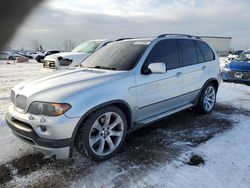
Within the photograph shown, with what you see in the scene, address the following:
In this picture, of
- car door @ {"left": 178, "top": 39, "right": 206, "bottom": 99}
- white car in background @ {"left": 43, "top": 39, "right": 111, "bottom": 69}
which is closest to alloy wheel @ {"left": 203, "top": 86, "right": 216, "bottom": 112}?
car door @ {"left": 178, "top": 39, "right": 206, "bottom": 99}

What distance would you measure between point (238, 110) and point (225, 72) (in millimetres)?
3833

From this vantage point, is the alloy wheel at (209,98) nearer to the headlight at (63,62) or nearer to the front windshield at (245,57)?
the front windshield at (245,57)

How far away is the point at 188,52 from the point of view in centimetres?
487

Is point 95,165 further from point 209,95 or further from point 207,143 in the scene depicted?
point 209,95

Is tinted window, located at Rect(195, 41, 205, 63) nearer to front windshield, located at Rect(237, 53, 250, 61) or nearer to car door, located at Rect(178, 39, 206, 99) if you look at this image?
car door, located at Rect(178, 39, 206, 99)

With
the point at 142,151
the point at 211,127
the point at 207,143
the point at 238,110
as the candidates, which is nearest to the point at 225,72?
the point at 238,110

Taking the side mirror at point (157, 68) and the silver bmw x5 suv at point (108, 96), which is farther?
the side mirror at point (157, 68)

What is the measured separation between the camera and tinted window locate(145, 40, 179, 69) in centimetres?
409

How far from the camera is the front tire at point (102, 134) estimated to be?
3.09 m

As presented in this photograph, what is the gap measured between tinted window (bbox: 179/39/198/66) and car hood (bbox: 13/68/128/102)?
158 cm

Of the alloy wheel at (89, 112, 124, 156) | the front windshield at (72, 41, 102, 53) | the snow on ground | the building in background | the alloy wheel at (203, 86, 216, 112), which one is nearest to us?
the snow on ground

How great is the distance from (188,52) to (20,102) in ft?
10.5

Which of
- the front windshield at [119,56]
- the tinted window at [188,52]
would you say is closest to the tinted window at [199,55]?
the tinted window at [188,52]

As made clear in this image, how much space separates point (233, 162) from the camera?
128 inches
